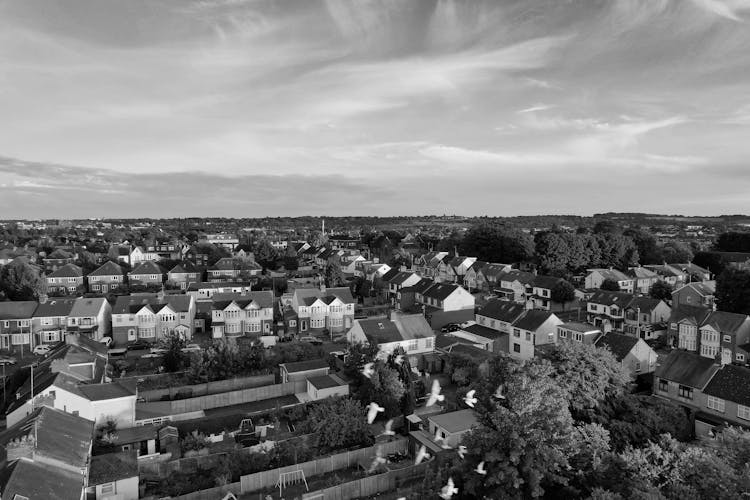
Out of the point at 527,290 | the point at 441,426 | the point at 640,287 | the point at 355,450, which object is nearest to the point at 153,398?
the point at 355,450

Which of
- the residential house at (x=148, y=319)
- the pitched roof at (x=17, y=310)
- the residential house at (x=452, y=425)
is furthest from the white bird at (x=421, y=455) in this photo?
the pitched roof at (x=17, y=310)

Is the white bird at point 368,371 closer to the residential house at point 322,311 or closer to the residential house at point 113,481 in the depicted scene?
the residential house at point 113,481

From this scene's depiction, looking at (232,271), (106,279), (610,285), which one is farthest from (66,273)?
(610,285)

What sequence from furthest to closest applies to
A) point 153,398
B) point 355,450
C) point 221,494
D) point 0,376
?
point 0,376
point 153,398
point 355,450
point 221,494

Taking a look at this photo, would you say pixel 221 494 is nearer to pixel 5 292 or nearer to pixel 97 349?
pixel 97 349

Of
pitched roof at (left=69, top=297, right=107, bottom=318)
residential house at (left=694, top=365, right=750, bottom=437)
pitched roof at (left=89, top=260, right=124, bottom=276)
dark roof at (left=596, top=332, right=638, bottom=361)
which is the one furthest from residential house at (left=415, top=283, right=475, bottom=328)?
pitched roof at (left=89, top=260, right=124, bottom=276)

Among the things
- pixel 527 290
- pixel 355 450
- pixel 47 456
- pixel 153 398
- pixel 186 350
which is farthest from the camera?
pixel 527 290

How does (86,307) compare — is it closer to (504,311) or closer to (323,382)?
(323,382)
